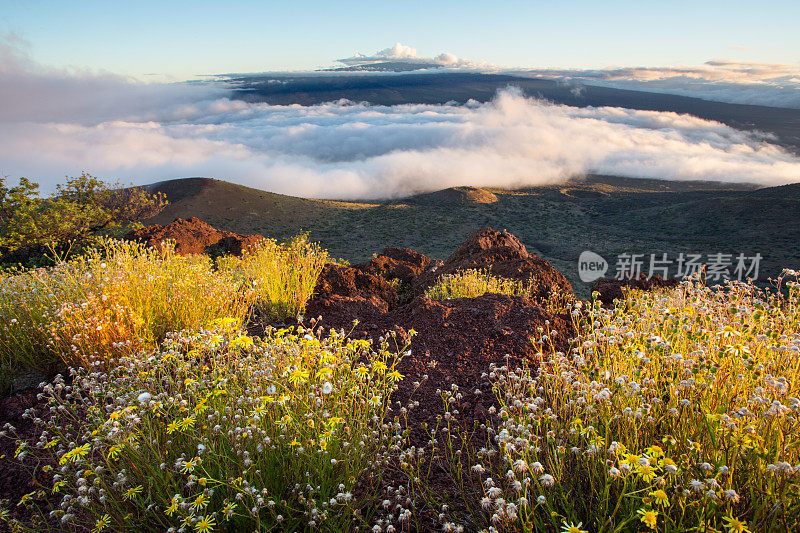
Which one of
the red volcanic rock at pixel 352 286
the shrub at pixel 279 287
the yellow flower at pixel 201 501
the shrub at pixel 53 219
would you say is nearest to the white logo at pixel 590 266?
the red volcanic rock at pixel 352 286

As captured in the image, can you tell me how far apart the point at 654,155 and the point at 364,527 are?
157 metres

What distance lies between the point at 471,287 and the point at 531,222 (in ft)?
113

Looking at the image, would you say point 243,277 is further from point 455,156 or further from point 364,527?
point 455,156

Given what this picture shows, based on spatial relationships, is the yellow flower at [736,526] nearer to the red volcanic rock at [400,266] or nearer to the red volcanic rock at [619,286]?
the red volcanic rock at [619,286]

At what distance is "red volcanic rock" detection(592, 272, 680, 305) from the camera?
6910 mm

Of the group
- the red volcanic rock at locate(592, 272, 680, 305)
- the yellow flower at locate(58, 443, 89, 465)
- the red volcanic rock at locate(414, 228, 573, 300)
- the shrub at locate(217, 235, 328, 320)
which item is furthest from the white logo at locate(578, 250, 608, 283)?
the yellow flower at locate(58, 443, 89, 465)

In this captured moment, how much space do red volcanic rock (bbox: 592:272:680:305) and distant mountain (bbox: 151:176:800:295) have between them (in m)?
15.2

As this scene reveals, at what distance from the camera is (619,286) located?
23.9 feet

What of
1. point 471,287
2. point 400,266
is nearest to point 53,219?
point 400,266

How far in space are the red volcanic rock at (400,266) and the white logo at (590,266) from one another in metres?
12.6

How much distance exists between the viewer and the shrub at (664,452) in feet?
5.08

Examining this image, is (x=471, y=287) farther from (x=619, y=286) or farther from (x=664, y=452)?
(x=664, y=452)

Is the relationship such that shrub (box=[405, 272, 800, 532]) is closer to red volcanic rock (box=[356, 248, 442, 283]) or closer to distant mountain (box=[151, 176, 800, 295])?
red volcanic rock (box=[356, 248, 442, 283])

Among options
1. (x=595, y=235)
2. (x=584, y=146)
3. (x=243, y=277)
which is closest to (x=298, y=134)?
(x=584, y=146)
